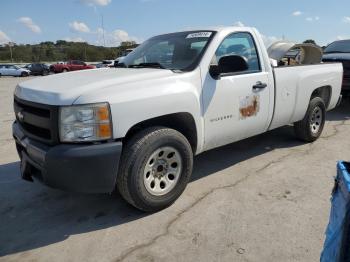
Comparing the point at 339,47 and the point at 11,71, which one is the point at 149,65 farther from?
the point at 11,71

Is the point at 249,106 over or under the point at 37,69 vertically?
over

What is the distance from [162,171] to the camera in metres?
3.68

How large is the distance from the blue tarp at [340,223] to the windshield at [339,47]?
8907 mm

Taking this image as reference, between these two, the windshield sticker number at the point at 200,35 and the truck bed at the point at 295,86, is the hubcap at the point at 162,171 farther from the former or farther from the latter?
the truck bed at the point at 295,86

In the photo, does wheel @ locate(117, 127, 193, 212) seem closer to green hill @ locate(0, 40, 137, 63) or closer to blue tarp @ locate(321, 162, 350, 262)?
blue tarp @ locate(321, 162, 350, 262)

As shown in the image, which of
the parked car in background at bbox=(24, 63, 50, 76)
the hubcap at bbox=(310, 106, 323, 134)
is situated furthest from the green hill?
the hubcap at bbox=(310, 106, 323, 134)

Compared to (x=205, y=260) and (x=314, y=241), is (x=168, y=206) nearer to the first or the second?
(x=205, y=260)

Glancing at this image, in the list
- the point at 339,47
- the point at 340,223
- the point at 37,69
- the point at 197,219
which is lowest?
the point at 197,219

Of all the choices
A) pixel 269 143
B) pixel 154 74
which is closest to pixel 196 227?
pixel 154 74

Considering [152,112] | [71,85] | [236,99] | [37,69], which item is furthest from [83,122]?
[37,69]

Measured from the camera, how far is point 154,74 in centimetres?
366

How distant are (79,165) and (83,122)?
1.18 feet

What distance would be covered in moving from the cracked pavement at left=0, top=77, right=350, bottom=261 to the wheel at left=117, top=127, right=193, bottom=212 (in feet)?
0.58

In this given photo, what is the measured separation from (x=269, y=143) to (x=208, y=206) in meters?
2.61
